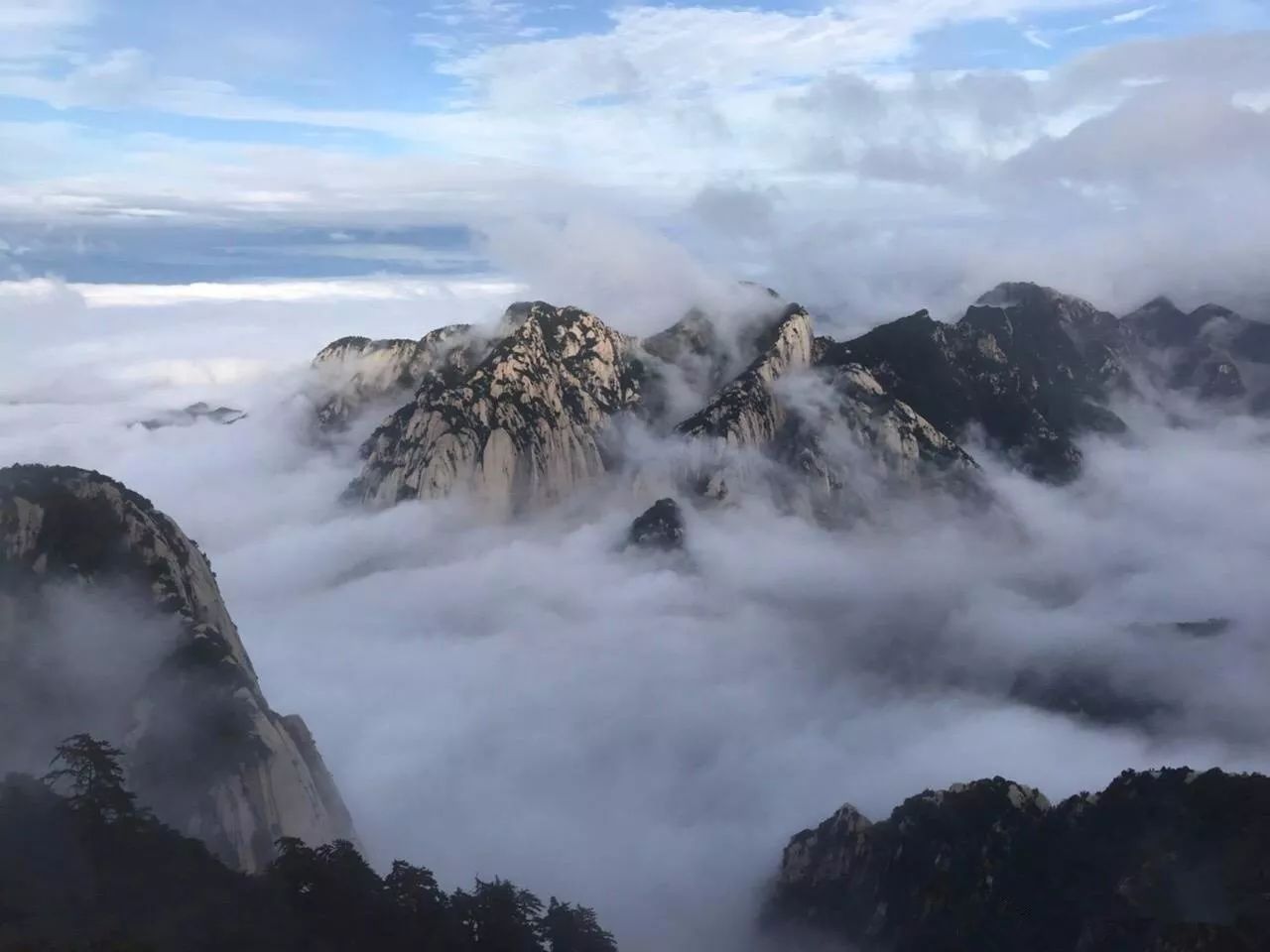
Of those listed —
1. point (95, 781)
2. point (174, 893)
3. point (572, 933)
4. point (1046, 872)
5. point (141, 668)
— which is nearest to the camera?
point (174, 893)

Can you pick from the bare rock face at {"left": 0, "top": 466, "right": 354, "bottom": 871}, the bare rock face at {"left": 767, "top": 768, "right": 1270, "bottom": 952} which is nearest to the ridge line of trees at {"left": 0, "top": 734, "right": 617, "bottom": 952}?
the bare rock face at {"left": 0, "top": 466, "right": 354, "bottom": 871}

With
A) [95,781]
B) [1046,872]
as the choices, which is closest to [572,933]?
[95,781]

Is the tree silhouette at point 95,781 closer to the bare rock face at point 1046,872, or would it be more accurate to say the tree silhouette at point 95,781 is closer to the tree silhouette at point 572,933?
the tree silhouette at point 572,933

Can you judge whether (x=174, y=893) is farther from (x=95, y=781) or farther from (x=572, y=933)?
(x=572, y=933)

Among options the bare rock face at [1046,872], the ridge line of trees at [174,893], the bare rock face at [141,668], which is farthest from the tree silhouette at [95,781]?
the bare rock face at [1046,872]

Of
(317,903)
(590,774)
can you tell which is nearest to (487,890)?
(317,903)

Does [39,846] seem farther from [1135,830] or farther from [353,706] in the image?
[353,706]
